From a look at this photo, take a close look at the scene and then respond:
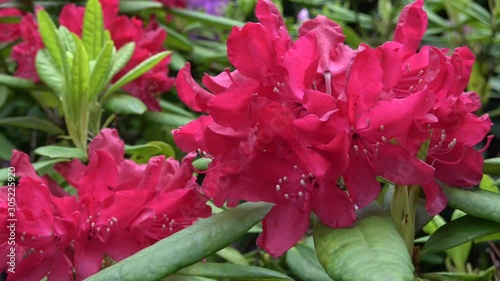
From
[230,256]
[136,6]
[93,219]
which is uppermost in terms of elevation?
[93,219]

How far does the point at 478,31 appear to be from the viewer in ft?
7.83

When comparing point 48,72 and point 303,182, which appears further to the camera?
point 48,72

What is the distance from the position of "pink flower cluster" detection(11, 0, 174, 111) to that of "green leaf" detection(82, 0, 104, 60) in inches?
4.3

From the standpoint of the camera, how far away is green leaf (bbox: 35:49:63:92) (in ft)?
4.42

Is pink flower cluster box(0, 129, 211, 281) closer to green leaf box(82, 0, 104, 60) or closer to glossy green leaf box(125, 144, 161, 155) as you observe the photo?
glossy green leaf box(125, 144, 161, 155)

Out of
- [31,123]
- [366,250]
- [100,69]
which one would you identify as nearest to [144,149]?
[100,69]

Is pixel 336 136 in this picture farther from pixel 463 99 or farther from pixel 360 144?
pixel 463 99

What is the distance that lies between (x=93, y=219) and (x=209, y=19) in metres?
0.96

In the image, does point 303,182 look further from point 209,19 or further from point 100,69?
point 209,19

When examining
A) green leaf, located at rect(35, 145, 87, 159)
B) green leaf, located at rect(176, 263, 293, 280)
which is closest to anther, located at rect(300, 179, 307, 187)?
green leaf, located at rect(176, 263, 293, 280)

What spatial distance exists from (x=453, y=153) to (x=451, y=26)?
143 cm

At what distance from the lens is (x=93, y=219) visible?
3.21 ft

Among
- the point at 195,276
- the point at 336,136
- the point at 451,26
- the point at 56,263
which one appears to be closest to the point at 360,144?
the point at 336,136

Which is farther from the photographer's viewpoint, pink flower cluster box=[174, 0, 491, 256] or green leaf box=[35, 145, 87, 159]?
green leaf box=[35, 145, 87, 159]
